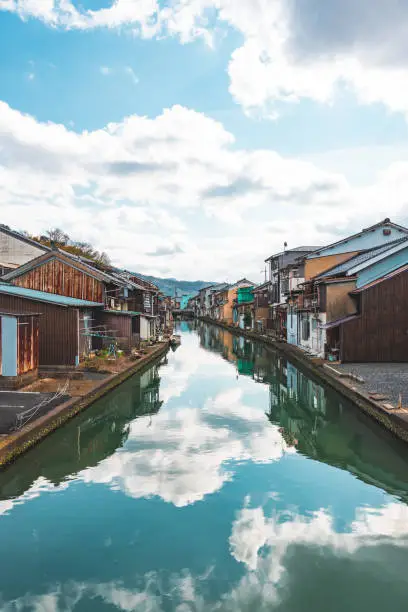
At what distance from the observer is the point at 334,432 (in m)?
16.0

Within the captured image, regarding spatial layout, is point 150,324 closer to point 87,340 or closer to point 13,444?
point 87,340

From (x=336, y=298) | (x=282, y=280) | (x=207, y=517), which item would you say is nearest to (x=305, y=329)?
(x=336, y=298)

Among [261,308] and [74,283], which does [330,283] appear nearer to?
[74,283]

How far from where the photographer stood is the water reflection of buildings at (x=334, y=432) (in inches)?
474

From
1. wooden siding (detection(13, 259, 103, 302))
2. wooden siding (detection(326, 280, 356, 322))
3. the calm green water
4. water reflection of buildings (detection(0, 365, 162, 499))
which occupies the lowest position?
A: the calm green water

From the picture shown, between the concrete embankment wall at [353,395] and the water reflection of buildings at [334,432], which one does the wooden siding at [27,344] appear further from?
the concrete embankment wall at [353,395]

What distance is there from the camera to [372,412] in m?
15.7

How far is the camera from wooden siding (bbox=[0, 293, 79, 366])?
22953 millimetres

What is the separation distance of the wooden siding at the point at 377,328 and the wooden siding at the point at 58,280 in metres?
17.2

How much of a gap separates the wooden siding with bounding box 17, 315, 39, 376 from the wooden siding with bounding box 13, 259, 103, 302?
8.63 metres

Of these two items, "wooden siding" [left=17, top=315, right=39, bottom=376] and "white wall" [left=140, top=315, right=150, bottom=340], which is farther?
"white wall" [left=140, top=315, right=150, bottom=340]

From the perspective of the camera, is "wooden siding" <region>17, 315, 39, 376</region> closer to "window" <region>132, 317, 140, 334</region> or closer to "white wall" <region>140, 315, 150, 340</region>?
"window" <region>132, 317, 140, 334</region>

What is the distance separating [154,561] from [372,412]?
10.6m

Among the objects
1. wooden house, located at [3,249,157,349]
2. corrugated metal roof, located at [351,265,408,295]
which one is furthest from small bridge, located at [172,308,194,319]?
corrugated metal roof, located at [351,265,408,295]
